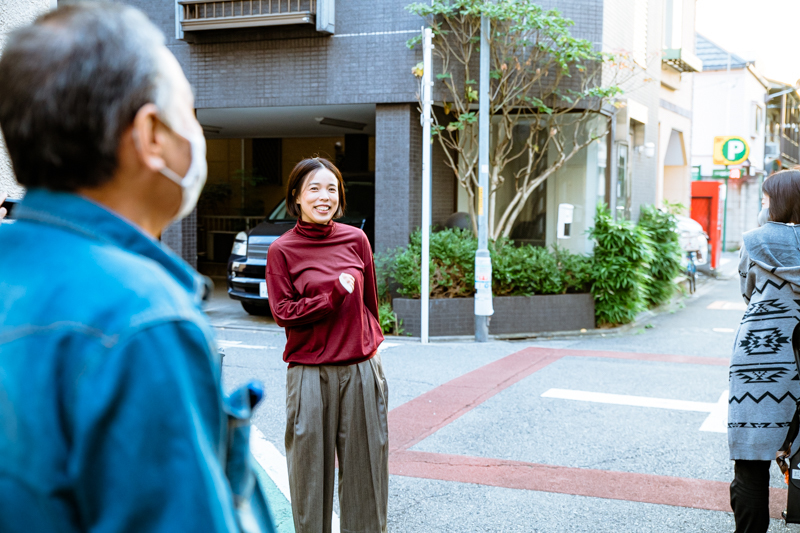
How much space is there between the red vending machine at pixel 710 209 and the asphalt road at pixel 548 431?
11700 millimetres

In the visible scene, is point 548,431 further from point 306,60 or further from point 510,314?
point 306,60

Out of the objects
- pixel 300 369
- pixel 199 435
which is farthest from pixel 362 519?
pixel 199 435

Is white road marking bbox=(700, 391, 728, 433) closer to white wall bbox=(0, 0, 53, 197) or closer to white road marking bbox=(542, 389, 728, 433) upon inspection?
white road marking bbox=(542, 389, 728, 433)

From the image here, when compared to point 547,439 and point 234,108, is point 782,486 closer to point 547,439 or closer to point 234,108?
point 547,439

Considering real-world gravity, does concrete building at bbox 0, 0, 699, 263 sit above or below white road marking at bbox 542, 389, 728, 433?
above

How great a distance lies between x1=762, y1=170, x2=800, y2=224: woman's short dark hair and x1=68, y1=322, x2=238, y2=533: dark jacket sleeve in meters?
3.41

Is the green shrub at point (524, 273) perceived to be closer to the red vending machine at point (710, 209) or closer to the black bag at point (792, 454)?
the black bag at point (792, 454)

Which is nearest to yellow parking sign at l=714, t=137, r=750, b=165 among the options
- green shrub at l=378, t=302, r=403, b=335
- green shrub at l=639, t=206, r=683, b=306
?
green shrub at l=639, t=206, r=683, b=306

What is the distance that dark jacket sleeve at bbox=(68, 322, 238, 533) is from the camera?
37.1 inches

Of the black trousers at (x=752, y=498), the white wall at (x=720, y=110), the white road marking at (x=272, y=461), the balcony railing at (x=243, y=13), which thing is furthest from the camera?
the white wall at (x=720, y=110)

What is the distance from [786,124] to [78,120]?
163 ft

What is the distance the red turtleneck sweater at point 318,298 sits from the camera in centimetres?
339

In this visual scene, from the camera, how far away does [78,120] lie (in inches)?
40.4

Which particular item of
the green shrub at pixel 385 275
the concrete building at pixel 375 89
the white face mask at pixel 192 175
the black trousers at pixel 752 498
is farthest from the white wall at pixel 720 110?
the white face mask at pixel 192 175
